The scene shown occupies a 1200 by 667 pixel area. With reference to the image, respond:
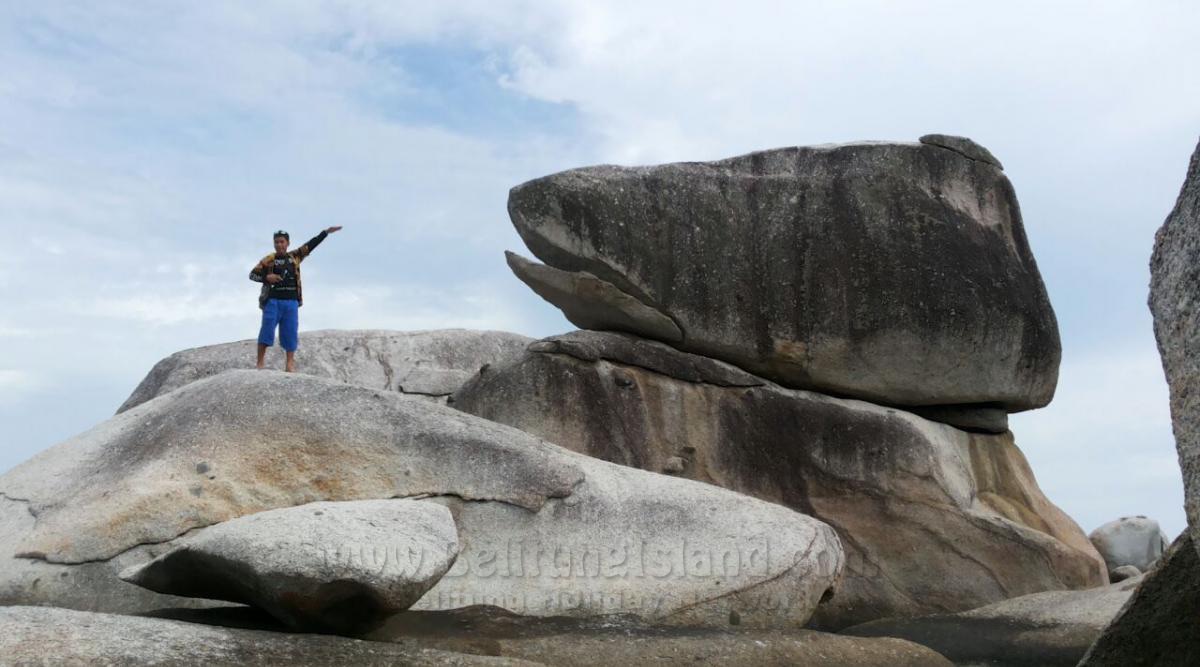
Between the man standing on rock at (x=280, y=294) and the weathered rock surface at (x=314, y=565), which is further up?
the man standing on rock at (x=280, y=294)

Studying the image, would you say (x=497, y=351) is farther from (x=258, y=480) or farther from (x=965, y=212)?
(x=258, y=480)

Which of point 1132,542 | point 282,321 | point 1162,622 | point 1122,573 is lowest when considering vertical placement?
point 1162,622

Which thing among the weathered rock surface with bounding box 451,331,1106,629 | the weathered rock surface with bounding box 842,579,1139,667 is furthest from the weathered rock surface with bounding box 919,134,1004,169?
the weathered rock surface with bounding box 842,579,1139,667

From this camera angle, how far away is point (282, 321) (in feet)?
40.4

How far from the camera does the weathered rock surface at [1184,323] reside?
3.88 metres

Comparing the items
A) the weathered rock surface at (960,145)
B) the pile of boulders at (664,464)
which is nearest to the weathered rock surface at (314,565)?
the pile of boulders at (664,464)

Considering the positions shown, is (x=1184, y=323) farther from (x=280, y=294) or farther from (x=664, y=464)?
(x=280, y=294)

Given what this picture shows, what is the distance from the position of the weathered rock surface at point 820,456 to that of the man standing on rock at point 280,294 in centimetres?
168

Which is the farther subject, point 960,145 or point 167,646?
point 960,145

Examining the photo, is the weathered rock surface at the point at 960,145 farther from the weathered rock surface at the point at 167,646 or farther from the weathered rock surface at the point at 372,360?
the weathered rock surface at the point at 167,646

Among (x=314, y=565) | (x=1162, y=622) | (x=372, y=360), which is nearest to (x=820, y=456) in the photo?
(x=314, y=565)

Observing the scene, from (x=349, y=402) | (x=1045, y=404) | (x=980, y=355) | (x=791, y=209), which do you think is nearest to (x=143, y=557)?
(x=349, y=402)

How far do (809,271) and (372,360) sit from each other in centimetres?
610

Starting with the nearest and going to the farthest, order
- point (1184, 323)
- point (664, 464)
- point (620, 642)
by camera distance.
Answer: point (1184, 323) < point (620, 642) < point (664, 464)
